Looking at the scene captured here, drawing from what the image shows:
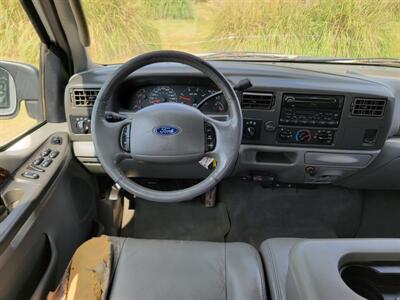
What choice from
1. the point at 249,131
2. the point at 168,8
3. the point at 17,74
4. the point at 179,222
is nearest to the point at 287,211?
the point at 179,222

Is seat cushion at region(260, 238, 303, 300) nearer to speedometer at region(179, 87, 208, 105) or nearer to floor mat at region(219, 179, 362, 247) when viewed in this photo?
speedometer at region(179, 87, 208, 105)

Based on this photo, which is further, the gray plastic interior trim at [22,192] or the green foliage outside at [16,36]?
the green foliage outside at [16,36]

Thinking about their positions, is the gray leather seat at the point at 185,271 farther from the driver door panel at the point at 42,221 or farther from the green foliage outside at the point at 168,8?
the green foliage outside at the point at 168,8

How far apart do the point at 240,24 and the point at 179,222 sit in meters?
1.27

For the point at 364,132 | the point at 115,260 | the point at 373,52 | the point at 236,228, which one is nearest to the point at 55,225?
the point at 115,260

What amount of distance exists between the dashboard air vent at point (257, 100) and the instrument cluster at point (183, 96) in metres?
0.10

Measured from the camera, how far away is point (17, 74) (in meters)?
2.14

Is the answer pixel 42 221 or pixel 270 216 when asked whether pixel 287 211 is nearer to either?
pixel 270 216

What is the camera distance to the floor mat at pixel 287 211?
260cm

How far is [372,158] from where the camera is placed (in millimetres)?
2137

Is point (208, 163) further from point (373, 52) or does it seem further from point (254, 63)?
point (373, 52)

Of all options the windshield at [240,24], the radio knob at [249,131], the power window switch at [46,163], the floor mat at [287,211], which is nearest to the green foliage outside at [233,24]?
the windshield at [240,24]

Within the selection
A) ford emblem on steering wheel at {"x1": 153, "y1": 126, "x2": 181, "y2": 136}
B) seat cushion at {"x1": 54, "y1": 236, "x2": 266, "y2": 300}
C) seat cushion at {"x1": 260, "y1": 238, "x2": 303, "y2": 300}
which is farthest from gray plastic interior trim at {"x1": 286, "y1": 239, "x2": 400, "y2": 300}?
ford emblem on steering wheel at {"x1": 153, "y1": 126, "x2": 181, "y2": 136}

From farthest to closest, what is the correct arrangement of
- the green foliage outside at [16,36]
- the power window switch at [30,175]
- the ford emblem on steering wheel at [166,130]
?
the green foliage outside at [16,36]
the power window switch at [30,175]
the ford emblem on steering wheel at [166,130]
